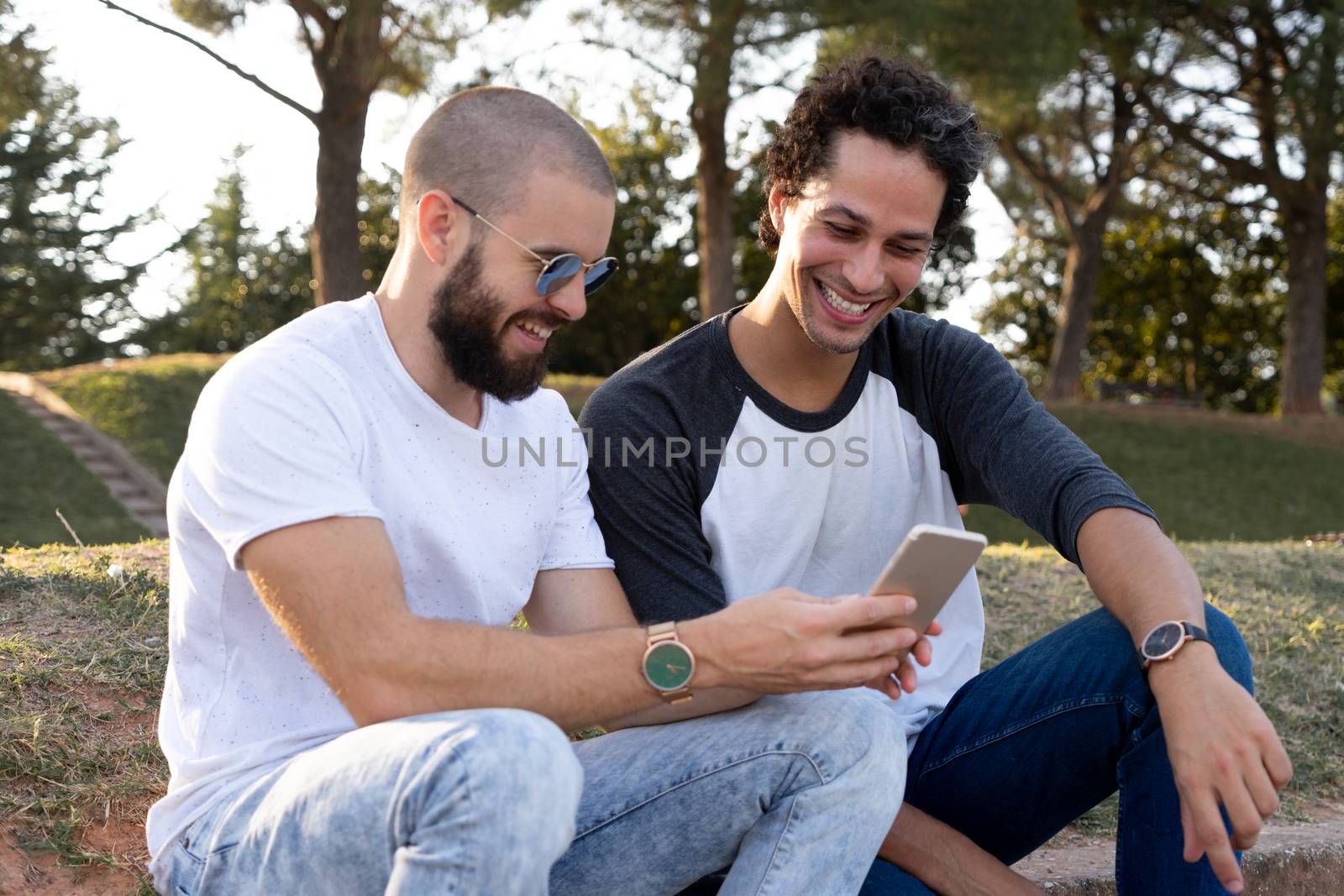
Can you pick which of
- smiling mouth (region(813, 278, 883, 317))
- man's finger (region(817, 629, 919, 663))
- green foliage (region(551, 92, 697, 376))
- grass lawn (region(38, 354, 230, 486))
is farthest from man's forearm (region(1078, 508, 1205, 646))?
green foliage (region(551, 92, 697, 376))

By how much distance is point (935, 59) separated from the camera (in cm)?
1305

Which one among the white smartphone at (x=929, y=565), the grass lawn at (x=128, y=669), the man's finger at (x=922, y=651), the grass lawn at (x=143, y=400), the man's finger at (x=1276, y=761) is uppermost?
the white smartphone at (x=929, y=565)

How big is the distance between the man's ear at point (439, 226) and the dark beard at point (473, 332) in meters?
0.04

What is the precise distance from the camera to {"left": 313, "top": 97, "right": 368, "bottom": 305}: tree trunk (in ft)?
37.6

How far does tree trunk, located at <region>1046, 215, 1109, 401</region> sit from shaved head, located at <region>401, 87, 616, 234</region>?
1686cm

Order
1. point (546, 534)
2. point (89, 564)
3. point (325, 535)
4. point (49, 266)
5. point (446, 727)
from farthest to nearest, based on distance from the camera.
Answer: point (49, 266) < point (89, 564) < point (546, 534) < point (325, 535) < point (446, 727)

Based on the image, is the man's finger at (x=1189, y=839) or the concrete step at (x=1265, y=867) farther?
the concrete step at (x=1265, y=867)

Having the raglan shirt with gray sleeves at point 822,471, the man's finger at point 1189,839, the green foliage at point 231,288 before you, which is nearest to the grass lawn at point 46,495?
the raglan shirt with gray sleeves at point 822,471

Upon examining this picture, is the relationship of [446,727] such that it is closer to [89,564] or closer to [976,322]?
[89,564]

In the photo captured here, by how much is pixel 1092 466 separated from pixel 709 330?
3.07ft

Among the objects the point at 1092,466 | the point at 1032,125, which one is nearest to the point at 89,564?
the point at 1092,466

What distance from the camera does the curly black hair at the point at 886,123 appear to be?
9.68ft

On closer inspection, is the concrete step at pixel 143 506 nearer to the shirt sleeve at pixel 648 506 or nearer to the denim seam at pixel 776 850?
the shirt sleeve at pixel 648 506

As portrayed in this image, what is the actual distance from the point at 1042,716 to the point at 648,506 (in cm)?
93
